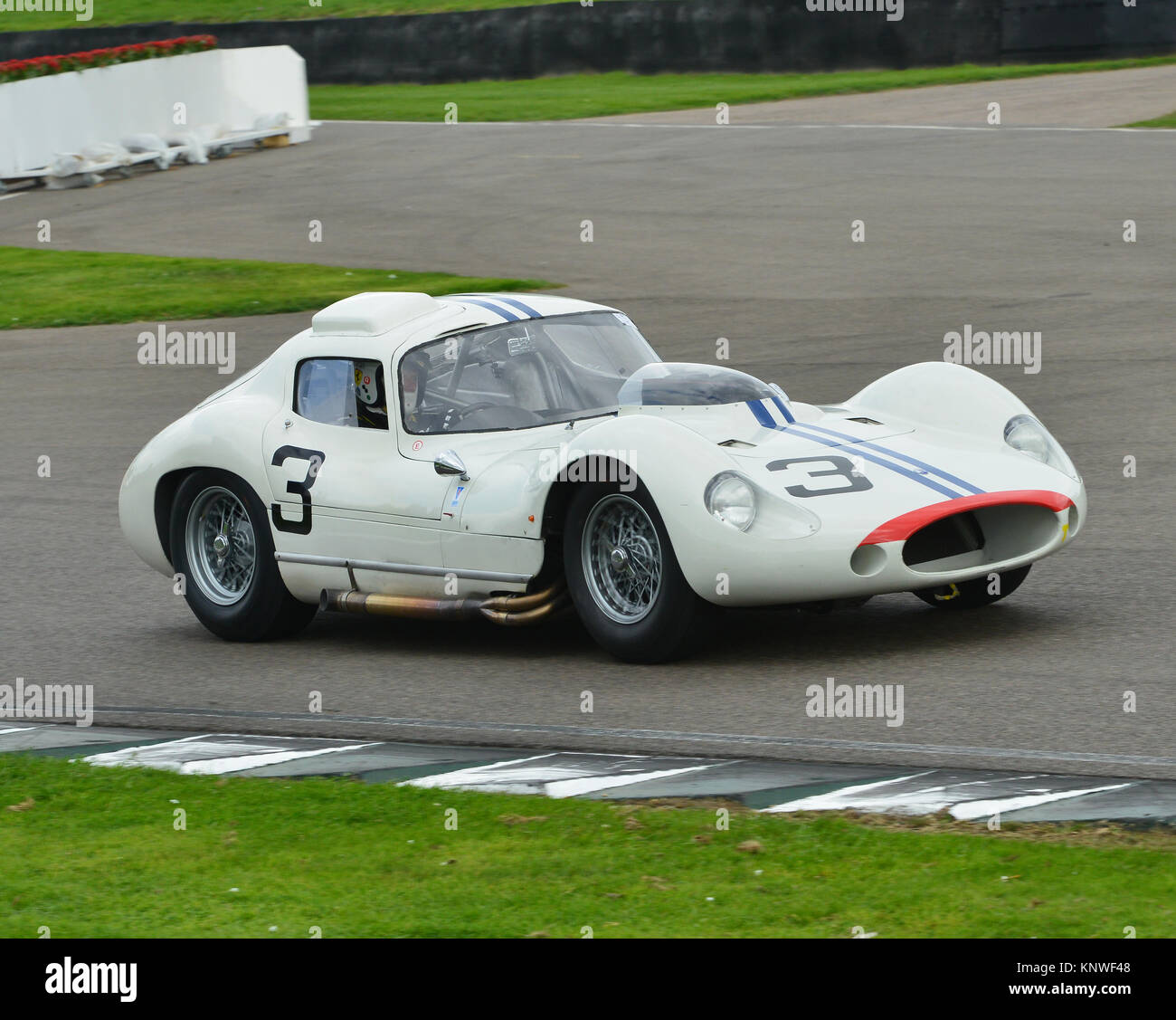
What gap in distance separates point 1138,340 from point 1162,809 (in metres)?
9.98

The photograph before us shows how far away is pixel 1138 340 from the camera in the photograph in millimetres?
15023

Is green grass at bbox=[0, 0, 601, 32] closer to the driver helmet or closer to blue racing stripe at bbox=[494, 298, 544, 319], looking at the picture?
blue racing stripe at bbox=[494, 298, 544, 319]

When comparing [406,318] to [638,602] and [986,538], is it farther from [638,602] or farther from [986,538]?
[986,538]

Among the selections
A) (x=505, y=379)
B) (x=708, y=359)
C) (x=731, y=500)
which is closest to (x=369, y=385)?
(x=505, y=379)

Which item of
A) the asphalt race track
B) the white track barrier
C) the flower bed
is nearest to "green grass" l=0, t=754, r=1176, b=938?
the asphalt race track

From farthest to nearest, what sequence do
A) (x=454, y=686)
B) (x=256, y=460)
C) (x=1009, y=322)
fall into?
(x=1009, y=322) < (x=256, y=460) < (x=454, y=686)

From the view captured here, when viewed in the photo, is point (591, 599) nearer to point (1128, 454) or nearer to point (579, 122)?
point (1128, 454)

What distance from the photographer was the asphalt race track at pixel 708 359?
284 inches

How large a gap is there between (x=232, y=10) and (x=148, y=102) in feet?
58.7

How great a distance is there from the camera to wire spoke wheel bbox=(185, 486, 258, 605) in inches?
364

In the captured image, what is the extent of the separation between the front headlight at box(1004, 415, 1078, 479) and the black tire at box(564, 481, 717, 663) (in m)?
1.54

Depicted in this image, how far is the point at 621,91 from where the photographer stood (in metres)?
34.5
